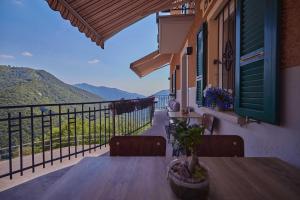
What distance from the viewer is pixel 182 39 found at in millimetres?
6309

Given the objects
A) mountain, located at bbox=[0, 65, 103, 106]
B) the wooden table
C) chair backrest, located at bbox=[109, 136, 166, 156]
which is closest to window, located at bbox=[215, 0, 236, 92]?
chair backrest, located at bbox=[109, 136, 166, 156]

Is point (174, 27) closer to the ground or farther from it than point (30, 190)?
farther from it

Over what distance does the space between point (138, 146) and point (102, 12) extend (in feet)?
7.44

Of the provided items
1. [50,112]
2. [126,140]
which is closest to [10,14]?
[50,112]

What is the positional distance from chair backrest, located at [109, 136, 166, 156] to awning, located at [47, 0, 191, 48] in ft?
4.78

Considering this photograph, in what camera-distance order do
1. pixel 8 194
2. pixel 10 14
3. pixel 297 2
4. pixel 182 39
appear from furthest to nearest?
pixel 10 14 < pixel 182 39 < pixel 8 194 < pixel 297 2

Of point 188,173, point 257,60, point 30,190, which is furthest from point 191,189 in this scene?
point 30,190

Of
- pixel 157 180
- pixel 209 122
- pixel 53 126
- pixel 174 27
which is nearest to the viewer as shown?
pixel 157 180

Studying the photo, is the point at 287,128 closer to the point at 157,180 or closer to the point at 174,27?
the point at 157,180

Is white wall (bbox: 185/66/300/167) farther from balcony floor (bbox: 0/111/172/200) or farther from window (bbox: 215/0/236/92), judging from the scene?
balcony floor (bbox: 0/111/172/200)

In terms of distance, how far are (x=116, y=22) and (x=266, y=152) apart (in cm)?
305

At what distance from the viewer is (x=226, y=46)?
10.6 feet

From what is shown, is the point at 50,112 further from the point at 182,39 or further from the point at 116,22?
the point at 182,39

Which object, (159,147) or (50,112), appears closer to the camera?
(159,147)
